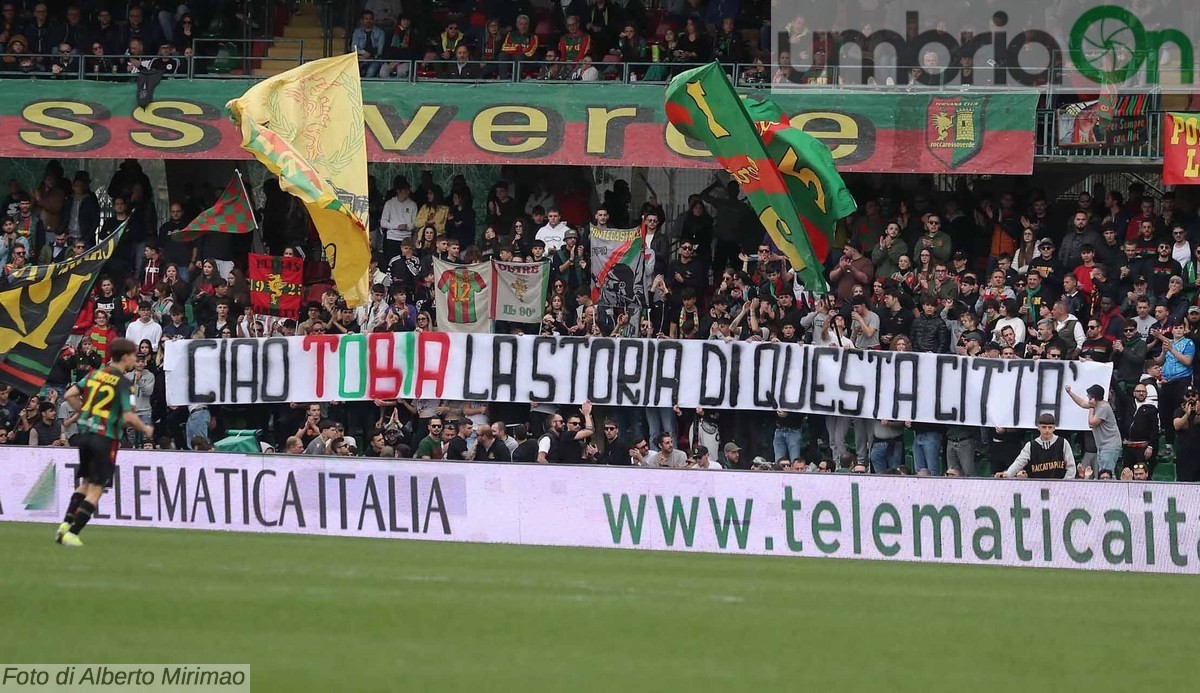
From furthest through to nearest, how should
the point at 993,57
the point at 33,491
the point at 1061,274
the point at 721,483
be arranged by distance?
the point at 993,57
the point at 1061,274
the point at 33,491
the point at 721,483

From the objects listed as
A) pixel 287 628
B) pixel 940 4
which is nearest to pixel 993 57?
pixel 940 4

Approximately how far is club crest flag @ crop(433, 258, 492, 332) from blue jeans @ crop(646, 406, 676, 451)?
2583mm

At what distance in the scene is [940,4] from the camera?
23812mm

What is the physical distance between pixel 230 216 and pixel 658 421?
23.2 feet

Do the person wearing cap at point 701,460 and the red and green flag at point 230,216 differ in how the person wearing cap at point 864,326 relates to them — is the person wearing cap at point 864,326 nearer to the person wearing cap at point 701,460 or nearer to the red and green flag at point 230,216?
the person wearing cap at point 701,460

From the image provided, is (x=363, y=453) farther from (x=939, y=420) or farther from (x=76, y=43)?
(x=76, y=43)

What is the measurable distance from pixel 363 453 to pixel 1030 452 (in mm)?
8132

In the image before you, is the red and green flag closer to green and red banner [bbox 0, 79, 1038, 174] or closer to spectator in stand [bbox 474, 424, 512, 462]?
green and red banner [bbox 0, 79, 1038, 174]

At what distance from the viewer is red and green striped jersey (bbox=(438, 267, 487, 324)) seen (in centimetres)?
2217

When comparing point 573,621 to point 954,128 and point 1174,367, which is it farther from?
point 954,128

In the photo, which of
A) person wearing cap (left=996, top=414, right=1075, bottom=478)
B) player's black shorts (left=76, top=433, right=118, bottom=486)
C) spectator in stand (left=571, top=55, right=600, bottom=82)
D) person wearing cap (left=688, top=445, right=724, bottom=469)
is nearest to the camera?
player's black shorts (left=76, top=433, right=118, bottom=486)

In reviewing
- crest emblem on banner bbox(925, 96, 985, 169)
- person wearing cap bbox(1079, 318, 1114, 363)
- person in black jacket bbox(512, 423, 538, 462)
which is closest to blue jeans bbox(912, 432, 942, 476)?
person wearing cap bbox(1079, 318, 1114, 363)

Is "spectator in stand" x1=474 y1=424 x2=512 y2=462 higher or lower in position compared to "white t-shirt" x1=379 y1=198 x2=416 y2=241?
→ lower

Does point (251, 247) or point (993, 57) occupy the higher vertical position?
point (993, 57)
